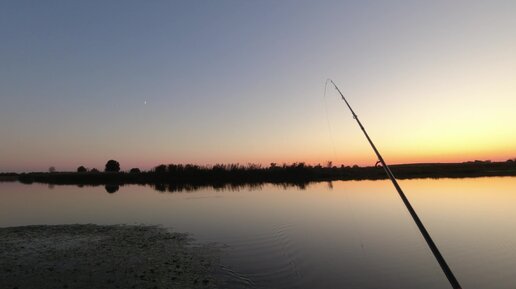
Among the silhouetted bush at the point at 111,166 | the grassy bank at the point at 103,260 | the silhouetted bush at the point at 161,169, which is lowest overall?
the grassy bank at the point at 103,260

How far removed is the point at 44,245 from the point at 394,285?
14780mm

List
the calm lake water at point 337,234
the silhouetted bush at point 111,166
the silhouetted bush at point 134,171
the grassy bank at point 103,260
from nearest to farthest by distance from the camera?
1. the grassy bank at point 103,260
2. the calm lake water at point 337,234
3. the silhouetted bush at point 134,171
4. the silhouetted bush at point 111,166

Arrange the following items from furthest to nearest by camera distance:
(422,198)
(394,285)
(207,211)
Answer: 1. (422,198)
2. (207,211)
3. (394,285)

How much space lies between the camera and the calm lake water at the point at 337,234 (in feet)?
37.1

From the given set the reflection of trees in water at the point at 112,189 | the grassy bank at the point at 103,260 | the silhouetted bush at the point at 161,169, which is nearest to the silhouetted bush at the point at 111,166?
the silhouetted bush at the point at 161,169

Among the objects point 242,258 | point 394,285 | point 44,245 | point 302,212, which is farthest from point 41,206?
point 394,285

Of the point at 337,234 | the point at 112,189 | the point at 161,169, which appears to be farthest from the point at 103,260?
the point at 161,169

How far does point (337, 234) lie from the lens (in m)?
18.1

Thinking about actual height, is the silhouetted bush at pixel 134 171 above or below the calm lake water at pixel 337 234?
above

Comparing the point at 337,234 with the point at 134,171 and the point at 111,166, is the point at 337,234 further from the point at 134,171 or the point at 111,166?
the point at 111,166

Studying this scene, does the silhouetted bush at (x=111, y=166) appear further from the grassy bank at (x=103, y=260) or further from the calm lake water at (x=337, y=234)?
the grassy bank at (x=103, y=260)

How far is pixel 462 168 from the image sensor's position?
83062 mm

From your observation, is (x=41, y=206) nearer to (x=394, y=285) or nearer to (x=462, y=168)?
(x=394, y=285)

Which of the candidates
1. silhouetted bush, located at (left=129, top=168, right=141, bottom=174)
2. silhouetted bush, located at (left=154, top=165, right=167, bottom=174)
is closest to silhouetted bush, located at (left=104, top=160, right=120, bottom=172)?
silhouetted bush, located at (left=129, top=168, right=141, bottom=174)
